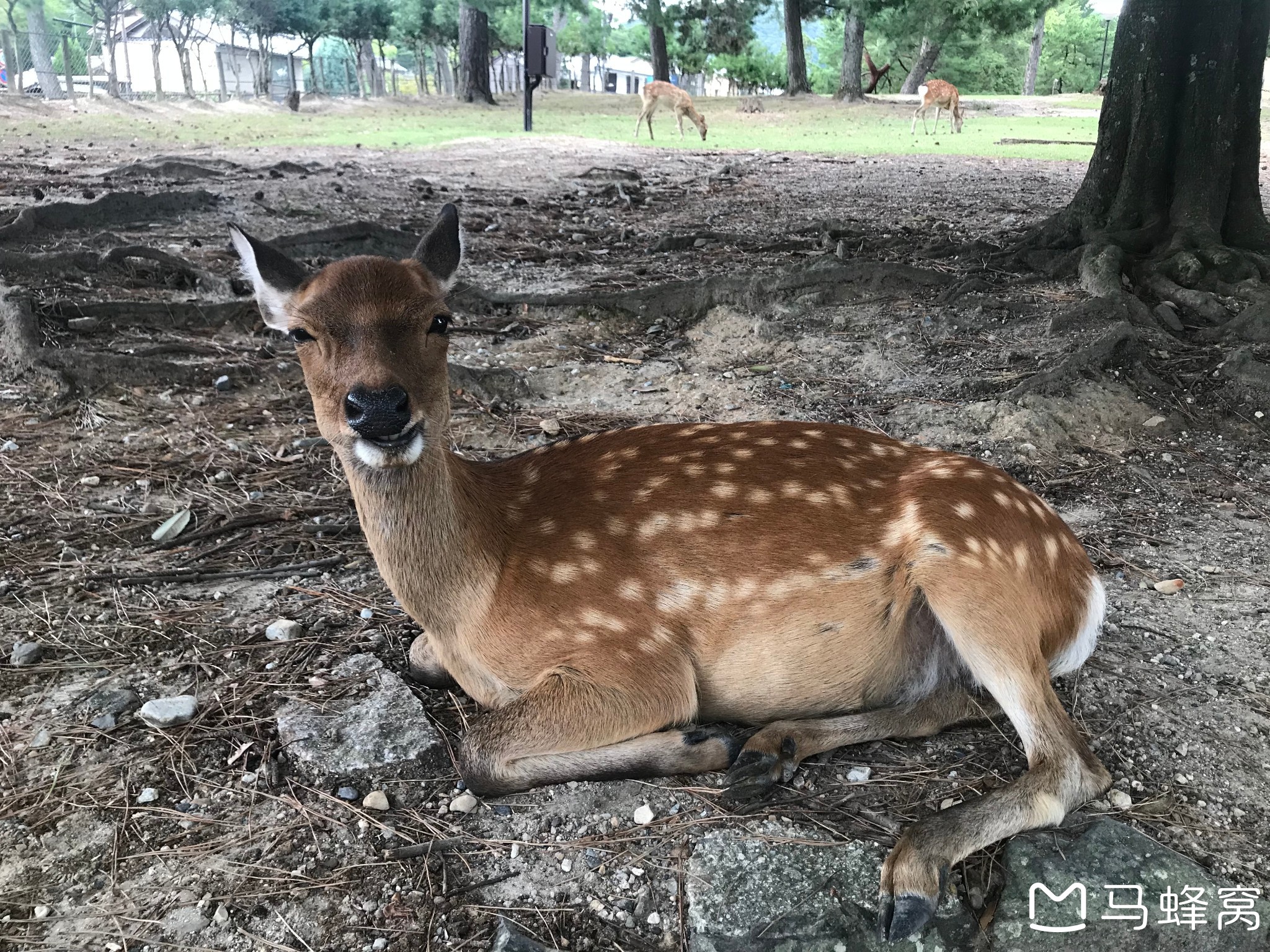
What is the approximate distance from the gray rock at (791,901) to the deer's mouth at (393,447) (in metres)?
1.18

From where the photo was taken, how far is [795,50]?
2827 centimetres

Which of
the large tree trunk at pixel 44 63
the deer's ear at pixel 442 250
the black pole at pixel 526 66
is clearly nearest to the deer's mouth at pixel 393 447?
the deer's ear at pixel 442 250

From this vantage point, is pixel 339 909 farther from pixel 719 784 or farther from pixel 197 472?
pixel 197 472

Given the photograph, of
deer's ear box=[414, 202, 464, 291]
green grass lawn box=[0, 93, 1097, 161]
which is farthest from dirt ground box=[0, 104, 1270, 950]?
green grass lawn box=[0, 93, 1097, 161]

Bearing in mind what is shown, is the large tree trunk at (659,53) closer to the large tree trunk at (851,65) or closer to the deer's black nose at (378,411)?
the large tree trunk at (851,65)

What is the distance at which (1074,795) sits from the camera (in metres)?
2.37

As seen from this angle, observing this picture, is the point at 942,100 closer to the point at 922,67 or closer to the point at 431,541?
the point at 922,67

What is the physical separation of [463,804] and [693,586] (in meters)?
0.84

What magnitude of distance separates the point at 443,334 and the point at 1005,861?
1.94 meters

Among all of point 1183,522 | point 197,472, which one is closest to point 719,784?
point 1183,522

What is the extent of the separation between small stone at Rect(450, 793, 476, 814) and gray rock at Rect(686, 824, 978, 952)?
23.2 inches

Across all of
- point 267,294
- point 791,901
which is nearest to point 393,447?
point 267,294

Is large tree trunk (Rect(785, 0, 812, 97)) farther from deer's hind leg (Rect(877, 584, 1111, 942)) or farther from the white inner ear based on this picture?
deer's hind leg (Rect(877, 584, 1111, 942))

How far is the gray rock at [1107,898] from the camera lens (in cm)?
204
